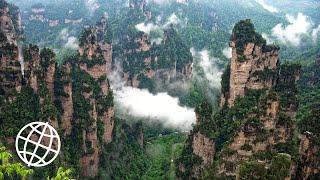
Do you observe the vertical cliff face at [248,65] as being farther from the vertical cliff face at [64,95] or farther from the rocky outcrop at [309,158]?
the vertical cliff face at [64,95]

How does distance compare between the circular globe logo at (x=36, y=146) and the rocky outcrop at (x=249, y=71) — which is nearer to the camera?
the circular globe logo at (x=36, y=146)

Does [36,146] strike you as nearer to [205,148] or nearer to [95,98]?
[205,148]

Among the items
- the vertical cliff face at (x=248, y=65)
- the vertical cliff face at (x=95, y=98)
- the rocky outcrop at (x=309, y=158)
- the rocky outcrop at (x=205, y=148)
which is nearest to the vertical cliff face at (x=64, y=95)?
the vertical cliff face at (x=95, y=98)

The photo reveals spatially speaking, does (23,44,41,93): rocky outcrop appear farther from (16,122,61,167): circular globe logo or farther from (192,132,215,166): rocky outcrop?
(192,132,215,166): rocky outcrop

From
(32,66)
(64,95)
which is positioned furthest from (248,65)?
(32,66)

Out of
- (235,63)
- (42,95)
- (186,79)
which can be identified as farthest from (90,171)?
(186,79)
